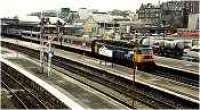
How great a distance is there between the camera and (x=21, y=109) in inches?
756

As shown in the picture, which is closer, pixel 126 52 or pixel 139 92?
pixel 139 92

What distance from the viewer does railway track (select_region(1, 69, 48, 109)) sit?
19.9 meters

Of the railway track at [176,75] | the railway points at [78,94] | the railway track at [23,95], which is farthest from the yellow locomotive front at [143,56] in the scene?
the railway track at [23,95]

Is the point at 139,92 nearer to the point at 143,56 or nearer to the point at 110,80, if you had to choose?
the point at 110,80

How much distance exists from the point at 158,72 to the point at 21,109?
615 inches

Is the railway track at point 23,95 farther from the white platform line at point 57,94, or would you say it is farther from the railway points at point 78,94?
the railway points at point 78,94

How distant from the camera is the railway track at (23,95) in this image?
19.9 meters

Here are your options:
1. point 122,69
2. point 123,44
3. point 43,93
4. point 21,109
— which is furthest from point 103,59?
point 21,109

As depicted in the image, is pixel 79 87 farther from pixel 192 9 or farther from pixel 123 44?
pixel 192 9

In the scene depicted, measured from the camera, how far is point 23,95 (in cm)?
2266

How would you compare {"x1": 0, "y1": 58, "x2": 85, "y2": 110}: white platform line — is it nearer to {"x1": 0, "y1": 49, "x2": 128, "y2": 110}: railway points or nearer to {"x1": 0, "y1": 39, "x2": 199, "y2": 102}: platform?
{"x1": 0, "y1": 49, "x2": 128, "y2": 110}: railway points

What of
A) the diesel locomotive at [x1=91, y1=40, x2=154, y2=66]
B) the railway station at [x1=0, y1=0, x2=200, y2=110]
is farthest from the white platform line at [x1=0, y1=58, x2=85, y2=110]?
the diesel locomotive at [x1=91, y1=40, x2=154, y2=66]

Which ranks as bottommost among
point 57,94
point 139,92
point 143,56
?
point 139,92

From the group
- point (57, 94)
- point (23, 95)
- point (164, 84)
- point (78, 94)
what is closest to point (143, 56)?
point (164, 84)
